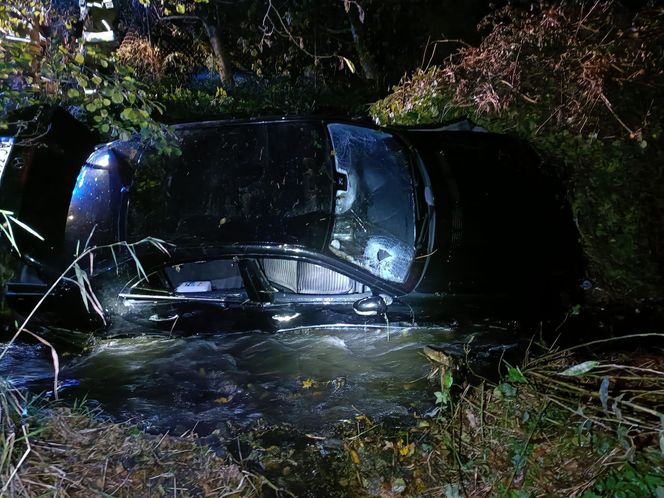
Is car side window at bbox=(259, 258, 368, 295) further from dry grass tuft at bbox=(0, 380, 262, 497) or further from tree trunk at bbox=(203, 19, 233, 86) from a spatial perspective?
tree trunk at bbox=(203, 19, 233, 86)

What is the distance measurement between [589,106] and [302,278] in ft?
12.1

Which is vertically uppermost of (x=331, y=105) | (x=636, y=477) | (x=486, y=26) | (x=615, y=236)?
(x=486, y=26)

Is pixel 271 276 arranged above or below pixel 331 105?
below

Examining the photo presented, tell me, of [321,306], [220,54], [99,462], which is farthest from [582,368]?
[220,54]

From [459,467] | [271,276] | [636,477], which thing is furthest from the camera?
[271,276]

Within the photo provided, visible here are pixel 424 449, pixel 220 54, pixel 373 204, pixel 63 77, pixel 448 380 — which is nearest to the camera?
pixel 424 449

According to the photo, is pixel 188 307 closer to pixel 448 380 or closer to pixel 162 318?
pixel 162 318

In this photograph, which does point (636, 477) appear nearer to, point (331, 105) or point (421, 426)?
point (421, 426)

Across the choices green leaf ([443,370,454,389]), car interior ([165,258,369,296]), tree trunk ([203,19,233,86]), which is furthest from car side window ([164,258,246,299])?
tree trunk ([203,19,233,86])

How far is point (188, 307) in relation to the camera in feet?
10.7

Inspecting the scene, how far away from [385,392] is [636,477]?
141 cm

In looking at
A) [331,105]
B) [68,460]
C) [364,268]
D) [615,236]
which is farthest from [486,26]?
[68,460]

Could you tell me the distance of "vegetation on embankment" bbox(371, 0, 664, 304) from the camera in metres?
3.71

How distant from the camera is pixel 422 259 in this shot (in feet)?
10.0
